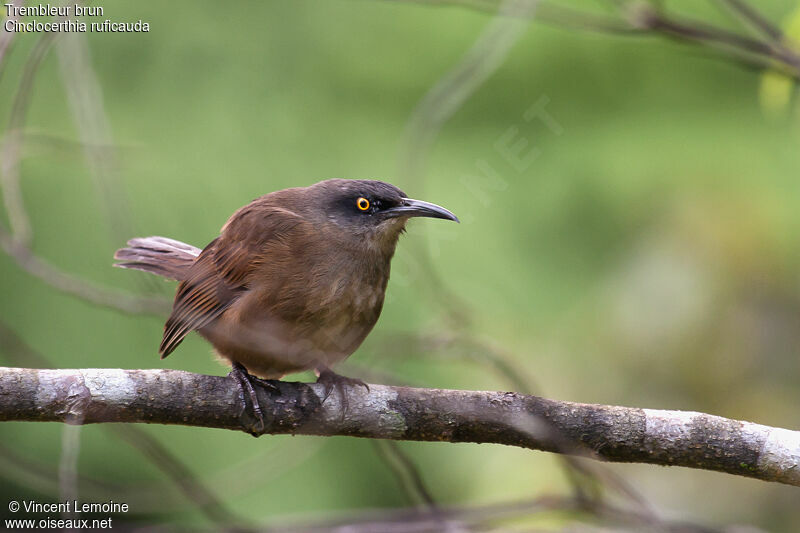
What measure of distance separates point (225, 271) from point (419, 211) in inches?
34.2

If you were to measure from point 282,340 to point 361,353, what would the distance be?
2.54 feet

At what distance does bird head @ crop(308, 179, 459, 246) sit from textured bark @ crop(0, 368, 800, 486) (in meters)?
0.98

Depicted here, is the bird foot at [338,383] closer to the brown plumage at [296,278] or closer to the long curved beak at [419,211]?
the brown plumage at [296,278]

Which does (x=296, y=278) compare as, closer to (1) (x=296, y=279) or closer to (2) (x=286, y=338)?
(1) (x=296, y=279)

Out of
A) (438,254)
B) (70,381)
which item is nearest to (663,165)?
(438,254)

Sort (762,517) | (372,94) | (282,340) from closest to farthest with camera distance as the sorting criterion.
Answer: (282,340) < (762,517) < (372,94)

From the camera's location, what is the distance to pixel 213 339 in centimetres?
359

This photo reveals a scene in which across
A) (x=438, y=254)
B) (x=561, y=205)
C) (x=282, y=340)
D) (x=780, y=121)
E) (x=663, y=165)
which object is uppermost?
(x=780, y=121)

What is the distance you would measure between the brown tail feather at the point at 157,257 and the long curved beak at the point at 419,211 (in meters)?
1.08

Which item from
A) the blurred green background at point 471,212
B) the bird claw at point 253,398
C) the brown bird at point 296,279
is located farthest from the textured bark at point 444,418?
the blurred green background at point 471,212

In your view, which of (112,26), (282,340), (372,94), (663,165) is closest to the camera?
(282,340)

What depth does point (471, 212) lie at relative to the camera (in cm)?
609

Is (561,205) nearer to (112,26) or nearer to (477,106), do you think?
(477,106)

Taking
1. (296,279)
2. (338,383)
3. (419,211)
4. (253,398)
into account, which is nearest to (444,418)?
(338,383)
